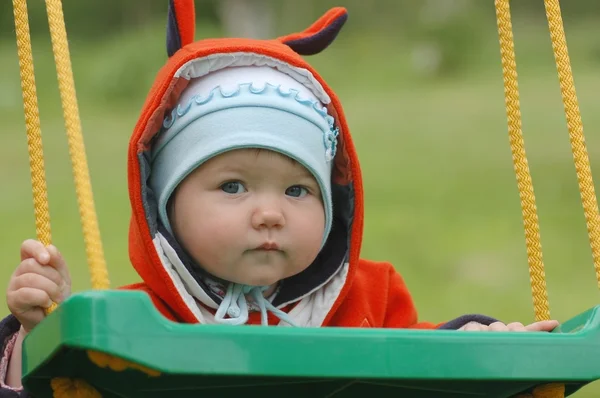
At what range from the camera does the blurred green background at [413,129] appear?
4148 millimetres

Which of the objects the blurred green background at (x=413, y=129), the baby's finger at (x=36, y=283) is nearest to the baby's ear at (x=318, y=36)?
the baby's finger at (x=36, y=283)

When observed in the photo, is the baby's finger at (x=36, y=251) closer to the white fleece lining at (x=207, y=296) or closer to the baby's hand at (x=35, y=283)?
the baby's hand at (x=35, y=283)

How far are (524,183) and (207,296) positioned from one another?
374 millimetres

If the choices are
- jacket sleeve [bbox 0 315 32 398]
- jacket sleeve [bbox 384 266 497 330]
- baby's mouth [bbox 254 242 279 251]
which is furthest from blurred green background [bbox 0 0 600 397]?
baby's mouth [bbox 254 242 279 251]

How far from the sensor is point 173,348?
99cm

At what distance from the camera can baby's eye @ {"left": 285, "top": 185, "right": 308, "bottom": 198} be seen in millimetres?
1355

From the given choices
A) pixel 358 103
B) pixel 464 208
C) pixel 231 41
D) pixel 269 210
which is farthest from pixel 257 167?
pixel 358 103

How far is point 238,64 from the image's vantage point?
4.63 ft

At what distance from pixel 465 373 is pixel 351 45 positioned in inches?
165

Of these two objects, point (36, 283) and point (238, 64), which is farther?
point (238, 64)

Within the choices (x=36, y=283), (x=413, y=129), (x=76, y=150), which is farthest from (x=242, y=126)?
(x=413, y=129)

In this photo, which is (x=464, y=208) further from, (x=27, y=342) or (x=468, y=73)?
(x=27, y=342)

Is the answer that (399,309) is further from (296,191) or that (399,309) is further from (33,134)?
(33,134)

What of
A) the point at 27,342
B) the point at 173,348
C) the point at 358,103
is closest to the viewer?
the point at 173,348
